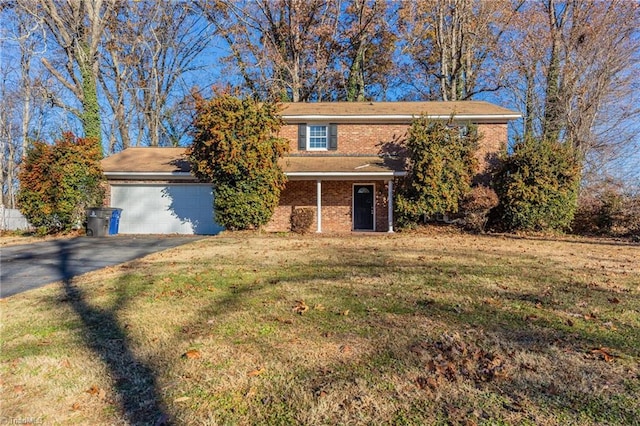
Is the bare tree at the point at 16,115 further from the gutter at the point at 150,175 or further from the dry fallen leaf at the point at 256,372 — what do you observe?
the dry fallen leaf at the point at 256,372

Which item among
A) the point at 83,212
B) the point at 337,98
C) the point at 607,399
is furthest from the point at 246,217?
the point at 337,98

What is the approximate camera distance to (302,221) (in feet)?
50.2

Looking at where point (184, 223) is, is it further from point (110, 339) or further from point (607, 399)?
point (607, 399)

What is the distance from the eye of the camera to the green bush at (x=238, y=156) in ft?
42.2

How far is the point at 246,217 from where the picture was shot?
44.1ft

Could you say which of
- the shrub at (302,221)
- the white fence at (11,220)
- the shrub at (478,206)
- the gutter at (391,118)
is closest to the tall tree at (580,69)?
the gutter at (391,118)

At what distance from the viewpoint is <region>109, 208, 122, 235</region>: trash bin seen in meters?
14.9

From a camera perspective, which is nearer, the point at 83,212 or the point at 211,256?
the point at 211,256

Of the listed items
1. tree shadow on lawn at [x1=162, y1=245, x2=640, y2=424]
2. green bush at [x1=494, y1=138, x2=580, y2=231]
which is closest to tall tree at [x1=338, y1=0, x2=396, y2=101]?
green bush at [x1=494, y1=138, x2=580, y2=231]

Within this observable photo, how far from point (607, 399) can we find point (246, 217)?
11.9 m

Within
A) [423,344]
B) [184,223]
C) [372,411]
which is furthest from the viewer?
[184,223]

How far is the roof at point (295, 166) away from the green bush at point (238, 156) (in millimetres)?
1687

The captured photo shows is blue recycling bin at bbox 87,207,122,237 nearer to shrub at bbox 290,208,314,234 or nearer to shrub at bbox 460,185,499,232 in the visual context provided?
shrub at bbox 290,208,314,234

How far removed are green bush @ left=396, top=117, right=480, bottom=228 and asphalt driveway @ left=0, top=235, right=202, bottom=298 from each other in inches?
343
